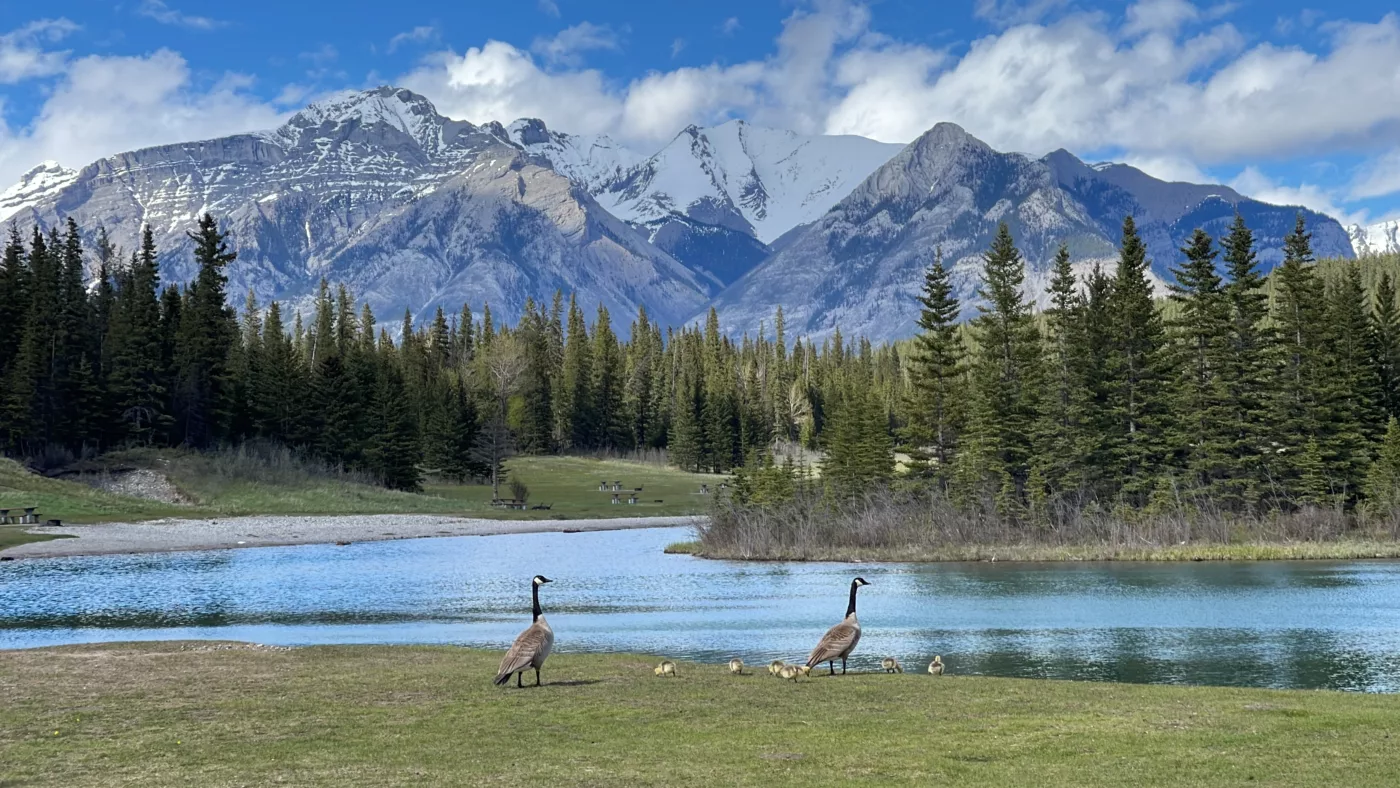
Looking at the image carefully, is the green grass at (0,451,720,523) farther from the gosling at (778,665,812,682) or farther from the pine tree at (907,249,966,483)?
the gosling at (778,665,812,682)

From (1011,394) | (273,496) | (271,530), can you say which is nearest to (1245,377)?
(1011,394)

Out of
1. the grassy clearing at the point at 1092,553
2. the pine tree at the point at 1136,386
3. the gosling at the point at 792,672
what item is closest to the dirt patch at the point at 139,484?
the grassy clearing at the point at 1092,553

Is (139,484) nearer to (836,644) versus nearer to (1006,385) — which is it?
(1006,385)

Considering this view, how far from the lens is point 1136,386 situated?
258 ft

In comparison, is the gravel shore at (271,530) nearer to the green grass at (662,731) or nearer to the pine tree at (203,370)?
the pine tree at (203,370)

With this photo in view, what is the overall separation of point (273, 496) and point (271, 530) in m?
13.8

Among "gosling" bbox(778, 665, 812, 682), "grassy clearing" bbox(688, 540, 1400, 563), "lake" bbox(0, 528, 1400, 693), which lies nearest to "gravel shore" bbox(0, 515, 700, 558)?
"lake" bbox(0, 528, 1400, 693)

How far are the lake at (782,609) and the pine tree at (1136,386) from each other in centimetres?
1613

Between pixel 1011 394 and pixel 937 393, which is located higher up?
pixel 937 393

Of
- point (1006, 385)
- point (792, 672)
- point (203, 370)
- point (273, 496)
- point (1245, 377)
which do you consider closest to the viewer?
point (792, 672)

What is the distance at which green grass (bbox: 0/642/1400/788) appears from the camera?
14.3m

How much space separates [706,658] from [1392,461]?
53406 millimetres

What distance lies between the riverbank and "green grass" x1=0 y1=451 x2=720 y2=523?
37334 mm

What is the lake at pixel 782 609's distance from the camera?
105ft
